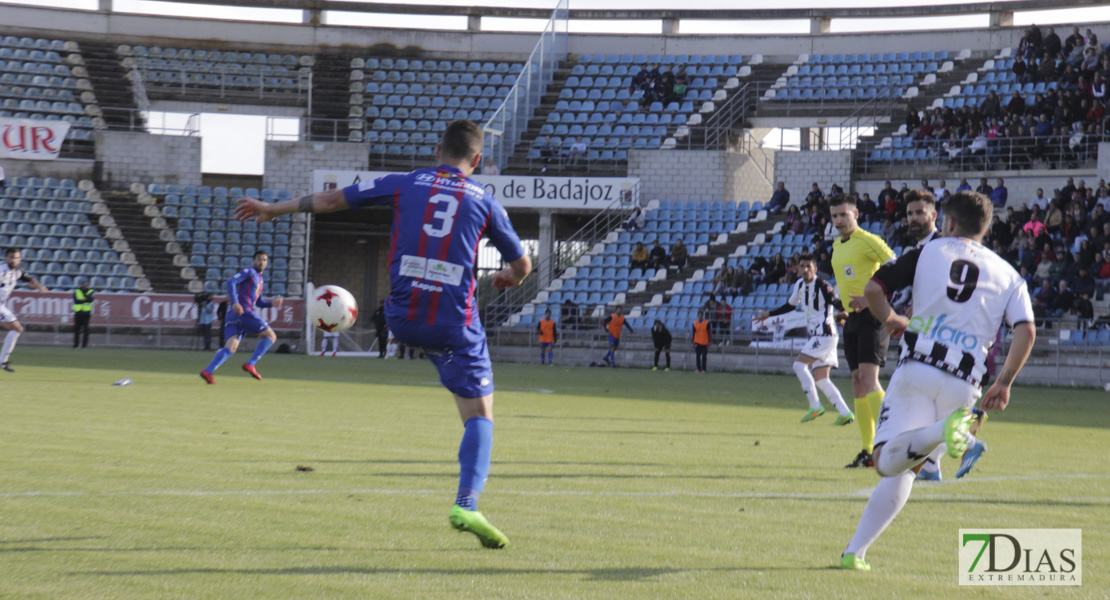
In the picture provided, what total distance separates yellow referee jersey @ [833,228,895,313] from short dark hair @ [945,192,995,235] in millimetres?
4113

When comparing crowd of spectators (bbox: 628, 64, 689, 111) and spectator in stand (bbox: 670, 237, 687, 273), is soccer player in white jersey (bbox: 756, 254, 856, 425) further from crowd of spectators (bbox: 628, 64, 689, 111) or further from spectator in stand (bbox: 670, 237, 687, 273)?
crowd of spectators (bbox: 628, 64, 689, 111)

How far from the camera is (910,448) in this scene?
492 centimetres

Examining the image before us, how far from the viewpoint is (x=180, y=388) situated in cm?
1602

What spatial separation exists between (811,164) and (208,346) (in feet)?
60.8

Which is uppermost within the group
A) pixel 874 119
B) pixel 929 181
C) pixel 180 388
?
pixel 874 119

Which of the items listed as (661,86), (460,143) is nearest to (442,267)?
(460,143)

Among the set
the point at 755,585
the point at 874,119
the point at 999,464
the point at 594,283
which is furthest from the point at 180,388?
the point at 874,119

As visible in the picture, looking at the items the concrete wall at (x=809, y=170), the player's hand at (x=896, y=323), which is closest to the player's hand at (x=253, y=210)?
the player's hand at (x=896, y=323)

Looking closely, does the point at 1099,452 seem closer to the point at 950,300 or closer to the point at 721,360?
the point at 950,300

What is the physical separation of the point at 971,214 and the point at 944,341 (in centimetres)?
63

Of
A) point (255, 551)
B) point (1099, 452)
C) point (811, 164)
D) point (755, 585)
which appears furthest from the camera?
point (811, 164)

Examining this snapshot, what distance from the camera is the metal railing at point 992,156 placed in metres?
29.8

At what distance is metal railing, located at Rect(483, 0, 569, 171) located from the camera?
36.2 metres

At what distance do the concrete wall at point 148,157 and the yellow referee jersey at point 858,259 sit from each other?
3140 cm
